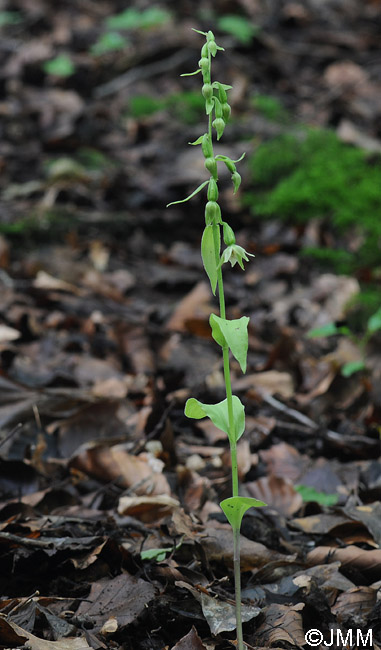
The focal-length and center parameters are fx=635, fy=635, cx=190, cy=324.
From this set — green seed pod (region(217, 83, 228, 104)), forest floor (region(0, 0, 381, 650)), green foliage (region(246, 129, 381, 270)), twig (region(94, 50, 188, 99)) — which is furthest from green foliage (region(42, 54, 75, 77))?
green seed pod (region(217, 83, 228, 104))

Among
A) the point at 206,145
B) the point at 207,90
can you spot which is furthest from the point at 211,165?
the point at 207,90

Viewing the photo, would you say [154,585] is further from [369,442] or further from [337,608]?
[369,442]

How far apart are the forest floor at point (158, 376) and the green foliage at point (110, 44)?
3.2 inches

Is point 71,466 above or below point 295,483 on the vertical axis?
above

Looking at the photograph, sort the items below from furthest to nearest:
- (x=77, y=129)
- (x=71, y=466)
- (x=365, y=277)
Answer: (x=77, y=129), (x=365, y=277), (x=71, y=466)

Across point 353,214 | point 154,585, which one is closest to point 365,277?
point 353,214

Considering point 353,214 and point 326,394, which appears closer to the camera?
point 326,394

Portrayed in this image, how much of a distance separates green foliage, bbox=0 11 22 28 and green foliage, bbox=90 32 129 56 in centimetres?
105

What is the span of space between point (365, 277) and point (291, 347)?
1.02 m

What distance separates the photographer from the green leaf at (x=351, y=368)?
3.07 metres

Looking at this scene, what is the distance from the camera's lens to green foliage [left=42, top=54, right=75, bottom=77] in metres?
6.38

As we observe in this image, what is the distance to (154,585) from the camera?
5.78 feet

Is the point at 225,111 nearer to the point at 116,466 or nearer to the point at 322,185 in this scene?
the point at 116,466

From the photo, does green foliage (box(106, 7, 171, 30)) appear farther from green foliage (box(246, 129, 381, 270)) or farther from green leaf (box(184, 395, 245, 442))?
green leaf (box(184, 395, 245, 442))
